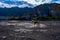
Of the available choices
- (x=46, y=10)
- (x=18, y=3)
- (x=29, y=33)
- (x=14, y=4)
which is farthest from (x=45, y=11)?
(x=29, y=33)

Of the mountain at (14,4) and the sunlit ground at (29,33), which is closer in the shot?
the sunlit ground at (29,33)

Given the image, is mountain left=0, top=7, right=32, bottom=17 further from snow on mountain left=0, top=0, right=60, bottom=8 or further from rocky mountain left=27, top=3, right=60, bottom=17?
rocky mountain left=27, top=3, right=60, bottom=17

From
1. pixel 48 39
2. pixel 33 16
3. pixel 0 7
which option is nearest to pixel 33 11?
pixel 33 16

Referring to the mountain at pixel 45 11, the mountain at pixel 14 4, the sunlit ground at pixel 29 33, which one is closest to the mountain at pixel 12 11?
the mountain at pixel 14 4

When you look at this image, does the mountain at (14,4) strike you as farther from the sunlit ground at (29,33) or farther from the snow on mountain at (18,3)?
the sunlit ground at (29,33)

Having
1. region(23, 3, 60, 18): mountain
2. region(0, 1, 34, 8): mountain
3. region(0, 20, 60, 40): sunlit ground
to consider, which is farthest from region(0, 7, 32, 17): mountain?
region(0, 20, 60, 40): sunlit ground

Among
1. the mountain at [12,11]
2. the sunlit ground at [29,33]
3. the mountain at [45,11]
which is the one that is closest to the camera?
the sunlit ground at [29,33]

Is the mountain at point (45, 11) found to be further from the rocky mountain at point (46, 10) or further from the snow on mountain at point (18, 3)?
the snow on mountain at point (18, 3)

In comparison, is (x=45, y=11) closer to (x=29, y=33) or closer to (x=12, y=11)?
(x=12, y=11)

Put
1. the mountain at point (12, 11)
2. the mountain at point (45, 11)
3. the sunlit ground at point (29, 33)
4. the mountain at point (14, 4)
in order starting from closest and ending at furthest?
the sunlit ground at point (29, 33) < the mountain at point (12, 11) < the mountain at point (14, 4) < the mountain at point (45, 11)

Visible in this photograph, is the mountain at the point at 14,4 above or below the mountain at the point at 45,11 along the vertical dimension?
above

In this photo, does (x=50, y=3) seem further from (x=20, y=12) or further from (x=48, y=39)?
(x=48, y=39)

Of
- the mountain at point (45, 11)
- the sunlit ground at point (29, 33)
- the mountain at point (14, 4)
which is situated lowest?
the sunlit ground at point (29, 33)

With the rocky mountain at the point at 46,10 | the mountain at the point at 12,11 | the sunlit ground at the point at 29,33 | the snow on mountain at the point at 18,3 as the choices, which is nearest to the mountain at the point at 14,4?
the snow on mountain at the point at 18,3
